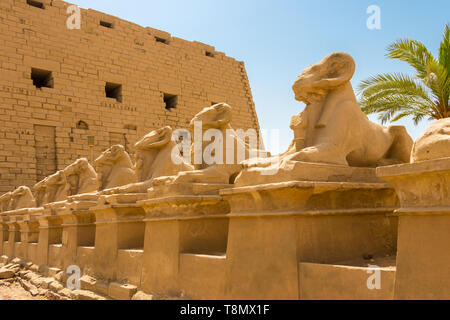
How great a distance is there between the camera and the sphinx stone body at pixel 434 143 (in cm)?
223

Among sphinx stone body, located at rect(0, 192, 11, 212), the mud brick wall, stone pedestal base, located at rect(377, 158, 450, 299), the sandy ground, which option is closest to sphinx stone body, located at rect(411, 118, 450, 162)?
stone pedestal base, located at rect(377, 158, 450, 299)

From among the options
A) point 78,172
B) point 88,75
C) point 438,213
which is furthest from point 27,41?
point 438,213

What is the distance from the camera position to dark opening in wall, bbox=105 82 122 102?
53.9 feet

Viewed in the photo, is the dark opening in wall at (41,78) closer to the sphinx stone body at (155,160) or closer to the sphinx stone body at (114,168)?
the sphinx stone body at (114,168)

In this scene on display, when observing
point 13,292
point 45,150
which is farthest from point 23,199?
point 13,292

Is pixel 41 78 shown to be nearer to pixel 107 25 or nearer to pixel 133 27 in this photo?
pixel 107 25

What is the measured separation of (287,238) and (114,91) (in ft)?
49.3

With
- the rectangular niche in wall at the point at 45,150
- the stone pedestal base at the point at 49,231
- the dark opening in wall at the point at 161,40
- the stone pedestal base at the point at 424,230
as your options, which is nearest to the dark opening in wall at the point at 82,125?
the rectangular niche in wall at the point at 45,150

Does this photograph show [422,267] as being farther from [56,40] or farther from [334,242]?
[56,40]

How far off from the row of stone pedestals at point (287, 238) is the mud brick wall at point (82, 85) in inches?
366

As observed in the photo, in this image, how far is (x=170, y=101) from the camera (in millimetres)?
18125

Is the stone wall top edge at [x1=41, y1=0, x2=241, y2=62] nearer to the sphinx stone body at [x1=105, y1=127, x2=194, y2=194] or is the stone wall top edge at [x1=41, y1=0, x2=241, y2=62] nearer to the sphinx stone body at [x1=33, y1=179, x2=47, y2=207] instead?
the sphinx stone body at [x1=33, y1=179, x2=47, y2=207]

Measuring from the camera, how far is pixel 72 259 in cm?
668

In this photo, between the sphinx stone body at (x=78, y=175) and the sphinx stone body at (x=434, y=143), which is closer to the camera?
the sphinx stone body at (x=434, y=143)
